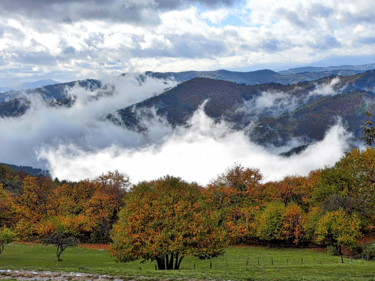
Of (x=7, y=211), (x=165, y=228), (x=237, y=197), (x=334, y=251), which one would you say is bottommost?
(x=334, y=251)

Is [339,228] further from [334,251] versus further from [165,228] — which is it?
[165,228]

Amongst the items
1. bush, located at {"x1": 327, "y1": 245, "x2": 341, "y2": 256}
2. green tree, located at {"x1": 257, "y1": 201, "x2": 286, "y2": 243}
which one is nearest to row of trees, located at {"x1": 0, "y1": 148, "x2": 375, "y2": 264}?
green tree, located at {"x1": 257, "y1": 201, "x2": 286, "y2": 243}

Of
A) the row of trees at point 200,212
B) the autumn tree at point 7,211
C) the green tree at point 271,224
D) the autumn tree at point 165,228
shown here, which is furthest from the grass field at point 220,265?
the autumn tree at point 7,211

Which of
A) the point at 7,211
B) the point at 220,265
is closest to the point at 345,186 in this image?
the point at 220,265

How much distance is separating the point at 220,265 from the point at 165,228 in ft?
50.8

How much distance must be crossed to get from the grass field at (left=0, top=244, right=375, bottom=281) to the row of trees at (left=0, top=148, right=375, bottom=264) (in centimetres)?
380

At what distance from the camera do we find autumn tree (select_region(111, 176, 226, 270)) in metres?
38.8

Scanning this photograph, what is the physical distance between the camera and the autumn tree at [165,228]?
127ft

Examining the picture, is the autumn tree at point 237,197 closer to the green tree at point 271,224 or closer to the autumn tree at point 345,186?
the green tree at point 271,224

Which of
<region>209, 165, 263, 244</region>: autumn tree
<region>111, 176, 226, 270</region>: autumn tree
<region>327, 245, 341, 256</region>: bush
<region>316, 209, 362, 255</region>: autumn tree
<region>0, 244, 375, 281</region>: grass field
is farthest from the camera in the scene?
<region>209, 165, 263, 244</region>: autumn tree

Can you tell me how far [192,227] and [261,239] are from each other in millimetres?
49190

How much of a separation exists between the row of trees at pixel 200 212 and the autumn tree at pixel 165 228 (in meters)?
0.12

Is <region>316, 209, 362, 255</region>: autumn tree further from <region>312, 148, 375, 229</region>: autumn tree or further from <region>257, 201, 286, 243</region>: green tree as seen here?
<region>257, 201, 286, 243</region>: green tree

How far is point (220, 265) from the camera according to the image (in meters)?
49.7
